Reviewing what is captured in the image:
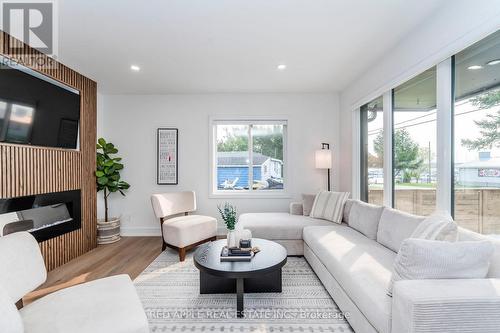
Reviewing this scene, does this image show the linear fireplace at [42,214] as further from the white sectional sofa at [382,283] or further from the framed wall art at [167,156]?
the white sectional sofa at [382,283]

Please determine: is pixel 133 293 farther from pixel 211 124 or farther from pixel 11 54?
pixel 211 124

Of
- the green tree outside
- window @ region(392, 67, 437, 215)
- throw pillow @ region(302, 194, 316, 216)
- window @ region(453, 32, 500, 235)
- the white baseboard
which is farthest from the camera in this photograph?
the white baseboard

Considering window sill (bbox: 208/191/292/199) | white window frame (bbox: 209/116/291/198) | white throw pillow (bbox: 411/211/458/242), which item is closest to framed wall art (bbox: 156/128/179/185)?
white window frame (bbox: 209/116/291/198)

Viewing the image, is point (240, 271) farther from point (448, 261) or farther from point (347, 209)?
point (347, 209)

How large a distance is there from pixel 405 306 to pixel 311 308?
1.07 metres

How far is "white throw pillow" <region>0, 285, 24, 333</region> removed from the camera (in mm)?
1000

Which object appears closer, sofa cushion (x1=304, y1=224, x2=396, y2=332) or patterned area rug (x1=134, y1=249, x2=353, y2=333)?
sofa cushion (x1=304, y1=224, x2=396, y2=332)

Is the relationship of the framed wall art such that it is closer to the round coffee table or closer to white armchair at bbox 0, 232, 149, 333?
the round coffee table

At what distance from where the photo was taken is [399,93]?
111 inches

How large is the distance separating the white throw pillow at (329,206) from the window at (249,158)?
943 millimetres

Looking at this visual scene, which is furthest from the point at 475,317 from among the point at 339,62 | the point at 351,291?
the point at 339,62

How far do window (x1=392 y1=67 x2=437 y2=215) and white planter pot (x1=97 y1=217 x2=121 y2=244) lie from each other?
4247 millimetres

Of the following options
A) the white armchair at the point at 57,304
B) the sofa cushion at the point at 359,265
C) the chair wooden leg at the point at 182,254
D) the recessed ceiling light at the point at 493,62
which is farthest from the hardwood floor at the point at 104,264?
the recessed ceiling light at the point at 493,62

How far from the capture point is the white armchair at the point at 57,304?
118 centimetres
